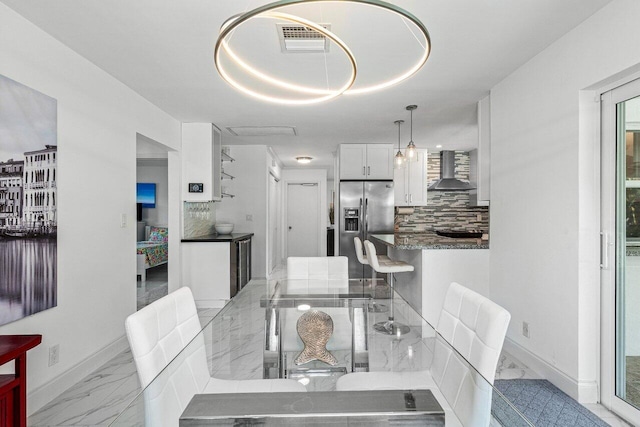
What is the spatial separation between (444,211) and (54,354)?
6042 millimetres

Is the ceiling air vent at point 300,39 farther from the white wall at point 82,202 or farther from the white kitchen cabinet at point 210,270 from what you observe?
the white kitchen cabinet at point 210,270

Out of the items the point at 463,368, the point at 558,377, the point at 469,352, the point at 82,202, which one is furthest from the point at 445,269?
the point at 82,202

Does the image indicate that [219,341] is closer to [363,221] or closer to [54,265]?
[54,265]

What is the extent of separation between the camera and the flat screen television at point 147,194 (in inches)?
296

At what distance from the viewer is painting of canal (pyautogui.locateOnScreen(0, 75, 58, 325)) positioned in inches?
76.2

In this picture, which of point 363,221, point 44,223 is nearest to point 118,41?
point 44,223

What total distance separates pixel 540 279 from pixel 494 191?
3.30 feet

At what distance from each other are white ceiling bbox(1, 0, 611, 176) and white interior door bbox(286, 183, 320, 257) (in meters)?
4.67

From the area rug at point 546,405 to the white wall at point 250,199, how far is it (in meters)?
4.24

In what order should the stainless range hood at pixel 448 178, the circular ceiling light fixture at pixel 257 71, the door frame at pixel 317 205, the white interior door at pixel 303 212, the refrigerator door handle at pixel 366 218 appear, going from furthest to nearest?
1. the white interior door at pixel 303 212
2. the door frame at pixel 317 205
3. the stainless range hood at pixel 448 178
4. the refrigerator door handle at pixel 366 218
5. the circular ceiling light fixture at pixel 257 71

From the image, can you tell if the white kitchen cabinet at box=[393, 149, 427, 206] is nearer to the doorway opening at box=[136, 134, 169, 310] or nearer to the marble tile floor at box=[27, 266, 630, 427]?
the marble tile floor at box=[27, 266, 630, 427]

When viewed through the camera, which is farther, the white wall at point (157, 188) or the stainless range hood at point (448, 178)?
the white wall at point (157, 188)

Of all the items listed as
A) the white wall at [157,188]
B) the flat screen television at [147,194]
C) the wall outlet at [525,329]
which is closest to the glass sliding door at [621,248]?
the wall outlet at [525,329]

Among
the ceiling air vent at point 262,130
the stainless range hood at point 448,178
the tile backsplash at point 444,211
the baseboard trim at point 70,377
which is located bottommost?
the baseboard trim at point 70,377
